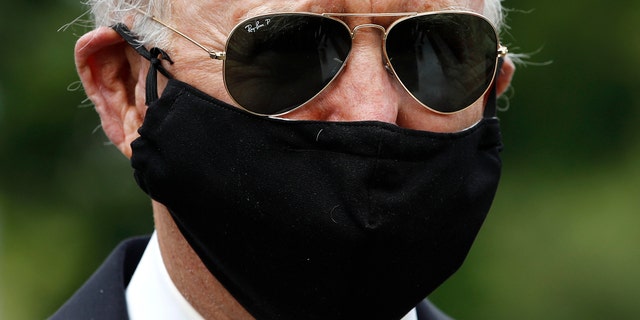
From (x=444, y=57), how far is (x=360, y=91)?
28 cm

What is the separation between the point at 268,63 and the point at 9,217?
14.1 feet

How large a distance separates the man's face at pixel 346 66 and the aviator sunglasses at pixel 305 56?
0.06 ft

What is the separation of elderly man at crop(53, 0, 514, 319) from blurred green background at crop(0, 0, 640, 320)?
11.6 feet

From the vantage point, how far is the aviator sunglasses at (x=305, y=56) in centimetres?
279

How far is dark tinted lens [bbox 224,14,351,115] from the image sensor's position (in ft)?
9.16

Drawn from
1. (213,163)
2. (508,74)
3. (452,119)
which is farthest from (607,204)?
(213,163)

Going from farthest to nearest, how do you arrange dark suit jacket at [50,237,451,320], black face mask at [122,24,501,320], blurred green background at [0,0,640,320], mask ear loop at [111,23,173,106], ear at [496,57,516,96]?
1. blurred green background at [0,0,640,320]
2. ear at [496,57,516,96]
3. dark suit jacket at [50,237,451,320]
4. mask ear loop at [111,23,173,106]
5. black face mask at [122,24,501,320]

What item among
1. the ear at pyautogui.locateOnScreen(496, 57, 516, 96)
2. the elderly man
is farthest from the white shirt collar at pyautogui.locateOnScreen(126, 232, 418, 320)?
the ear at pyautogui.locateOnScreen(496, 57, 516, 96)

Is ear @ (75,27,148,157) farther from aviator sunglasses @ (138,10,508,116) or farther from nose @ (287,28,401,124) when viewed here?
nose @ (287,28,401,124)

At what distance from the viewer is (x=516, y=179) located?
682 cm

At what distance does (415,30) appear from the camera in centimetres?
288

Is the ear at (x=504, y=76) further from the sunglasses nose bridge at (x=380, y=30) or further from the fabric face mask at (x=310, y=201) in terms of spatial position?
the sunglasses nose bridge at (x=380, y=30)

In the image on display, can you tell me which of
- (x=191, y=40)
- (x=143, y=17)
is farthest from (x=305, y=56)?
(x=143, y=17)

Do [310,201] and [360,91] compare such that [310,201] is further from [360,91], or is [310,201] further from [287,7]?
[287,7]
